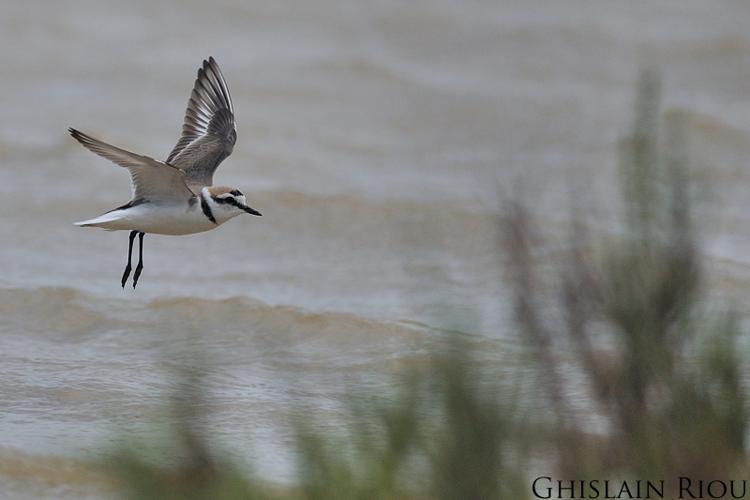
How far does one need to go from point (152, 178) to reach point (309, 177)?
5828mm

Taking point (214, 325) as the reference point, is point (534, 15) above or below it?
above

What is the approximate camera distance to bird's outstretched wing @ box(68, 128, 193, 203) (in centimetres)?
727

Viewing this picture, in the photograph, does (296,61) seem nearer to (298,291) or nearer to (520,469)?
(298,291)

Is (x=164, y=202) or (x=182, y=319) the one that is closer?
(x=164, y=202)

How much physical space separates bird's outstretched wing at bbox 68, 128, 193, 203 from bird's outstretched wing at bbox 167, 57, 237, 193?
63 centimetres

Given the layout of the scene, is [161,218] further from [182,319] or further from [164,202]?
[182,319]

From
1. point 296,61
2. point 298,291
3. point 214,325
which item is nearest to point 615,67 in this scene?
point 296,61

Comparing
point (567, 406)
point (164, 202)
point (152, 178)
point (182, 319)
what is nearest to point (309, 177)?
point (182, 319)

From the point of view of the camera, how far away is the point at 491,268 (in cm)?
1109

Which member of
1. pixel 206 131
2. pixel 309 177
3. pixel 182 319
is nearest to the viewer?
pixel 206 131

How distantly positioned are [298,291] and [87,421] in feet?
11.8

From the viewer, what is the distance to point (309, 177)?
44.0 ft

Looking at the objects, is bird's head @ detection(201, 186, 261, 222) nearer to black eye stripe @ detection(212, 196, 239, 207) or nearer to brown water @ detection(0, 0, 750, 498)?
black eye stripe @ detection(212, 196, 239, 207)

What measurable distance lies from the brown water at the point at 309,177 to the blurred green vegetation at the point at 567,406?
29 centimetres
